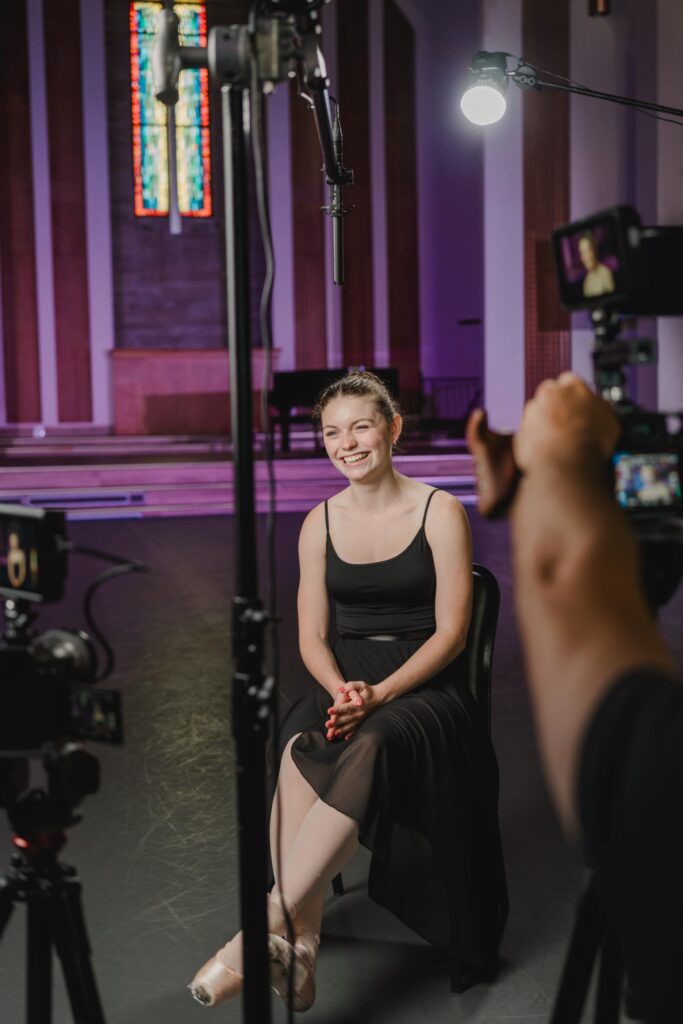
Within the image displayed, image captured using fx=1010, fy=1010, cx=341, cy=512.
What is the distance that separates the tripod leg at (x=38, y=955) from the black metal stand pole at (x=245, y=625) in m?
0.25

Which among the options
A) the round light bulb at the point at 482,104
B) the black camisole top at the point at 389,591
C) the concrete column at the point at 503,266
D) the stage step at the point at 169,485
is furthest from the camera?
the concrete column at the point at 503,266

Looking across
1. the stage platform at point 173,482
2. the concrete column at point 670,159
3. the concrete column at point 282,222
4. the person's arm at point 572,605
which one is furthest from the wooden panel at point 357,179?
the person's arm at point 572,605

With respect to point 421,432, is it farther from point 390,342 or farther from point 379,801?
point 379,801

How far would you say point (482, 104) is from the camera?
5531 millimetres

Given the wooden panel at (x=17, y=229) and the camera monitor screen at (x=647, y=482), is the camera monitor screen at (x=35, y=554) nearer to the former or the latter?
the camera monitor screen at (x=647, y=482)

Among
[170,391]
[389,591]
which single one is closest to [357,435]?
[389,591]

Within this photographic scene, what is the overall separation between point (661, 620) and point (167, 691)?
2.49 m

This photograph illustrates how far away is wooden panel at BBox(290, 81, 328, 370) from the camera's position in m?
13.8

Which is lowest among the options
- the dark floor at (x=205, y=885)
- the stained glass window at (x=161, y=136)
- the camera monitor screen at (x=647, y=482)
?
the dark floor at (x=205, y=885)

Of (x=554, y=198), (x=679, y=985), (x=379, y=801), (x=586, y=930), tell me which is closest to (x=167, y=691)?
(x=379, y=801)

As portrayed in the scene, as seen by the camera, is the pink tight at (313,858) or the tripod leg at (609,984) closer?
the tripod leg at (609,984)

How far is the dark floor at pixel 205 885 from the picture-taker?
75.9 inches

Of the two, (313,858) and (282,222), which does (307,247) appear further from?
(313,858)

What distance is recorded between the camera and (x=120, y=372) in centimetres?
1308
